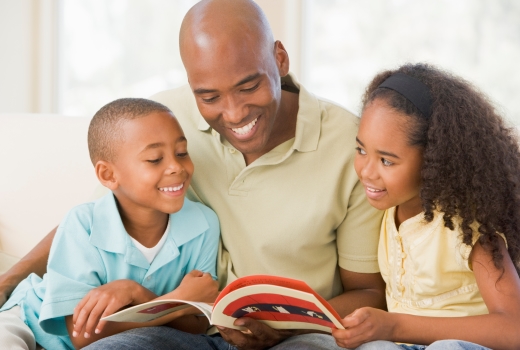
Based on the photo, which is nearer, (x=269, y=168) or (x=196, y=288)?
(x=196, y=288)

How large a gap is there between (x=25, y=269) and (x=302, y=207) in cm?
90

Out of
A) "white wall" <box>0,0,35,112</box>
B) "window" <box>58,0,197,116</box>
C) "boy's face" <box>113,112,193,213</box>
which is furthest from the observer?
"window" <box>58,0,197,116</box>

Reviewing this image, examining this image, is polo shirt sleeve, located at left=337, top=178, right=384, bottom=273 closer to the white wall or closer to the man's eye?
the man's eye

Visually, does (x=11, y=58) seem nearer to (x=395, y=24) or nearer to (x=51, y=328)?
(x=395, y=24)

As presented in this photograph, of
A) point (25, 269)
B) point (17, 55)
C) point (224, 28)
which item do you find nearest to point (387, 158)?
point (224, 28)

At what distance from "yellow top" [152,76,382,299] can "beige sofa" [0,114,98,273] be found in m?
0.67

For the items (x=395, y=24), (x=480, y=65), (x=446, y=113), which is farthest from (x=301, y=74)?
(x=446, y=113)

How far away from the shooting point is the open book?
131 centimetres

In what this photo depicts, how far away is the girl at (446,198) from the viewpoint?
4.99ft

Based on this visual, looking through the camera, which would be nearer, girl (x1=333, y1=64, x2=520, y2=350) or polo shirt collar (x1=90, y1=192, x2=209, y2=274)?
girl (x1=333, y1=64, x2=520, y2=350)

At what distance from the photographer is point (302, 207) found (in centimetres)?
183

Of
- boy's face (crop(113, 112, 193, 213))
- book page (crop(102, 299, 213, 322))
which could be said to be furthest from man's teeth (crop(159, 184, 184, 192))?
book page (crop(102, 299, 213, 322))

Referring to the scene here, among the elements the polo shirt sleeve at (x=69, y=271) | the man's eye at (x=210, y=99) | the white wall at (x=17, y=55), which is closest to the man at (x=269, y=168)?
the man's eye at (x=210, y=99)

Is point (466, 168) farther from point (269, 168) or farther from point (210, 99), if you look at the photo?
point (210, 99)
